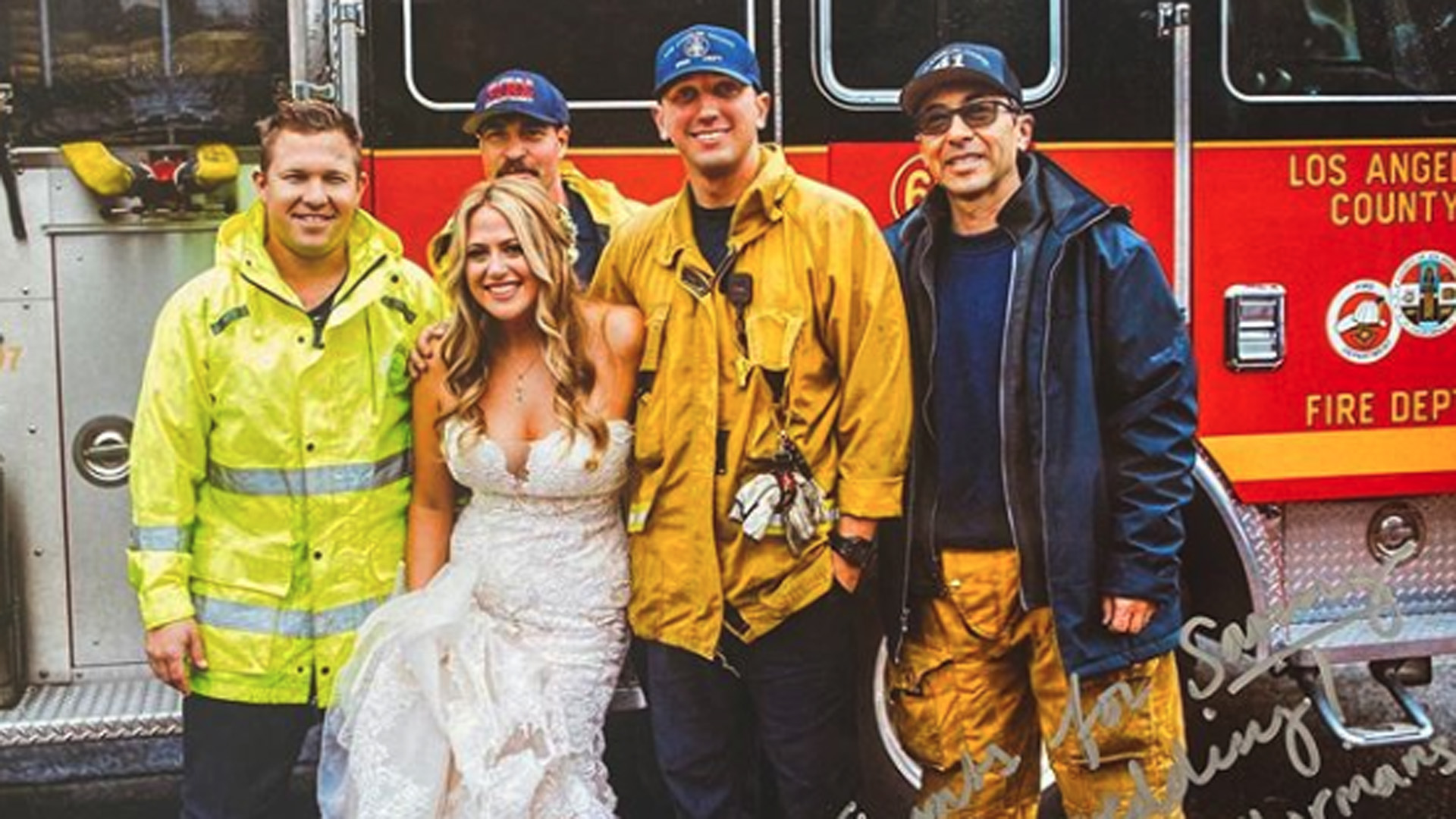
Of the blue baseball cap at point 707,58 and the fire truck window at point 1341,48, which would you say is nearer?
the blue baseball cap at point 707,58

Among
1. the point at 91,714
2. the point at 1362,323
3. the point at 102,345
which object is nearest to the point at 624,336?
the point at 102,345

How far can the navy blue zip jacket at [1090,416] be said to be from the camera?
3168mm

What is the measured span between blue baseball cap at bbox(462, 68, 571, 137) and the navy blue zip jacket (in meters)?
1.03

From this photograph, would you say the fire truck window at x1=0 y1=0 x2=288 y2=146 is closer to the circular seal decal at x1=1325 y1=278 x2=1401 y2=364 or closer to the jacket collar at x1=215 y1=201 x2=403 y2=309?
the jacket collar at x1=215 y1=201 x2=403 y2=309

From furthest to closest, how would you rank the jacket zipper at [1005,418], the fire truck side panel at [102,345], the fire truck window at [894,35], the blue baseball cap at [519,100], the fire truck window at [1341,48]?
the fire truck window at [1341,48]
the fire truck window at [894,35]
the fire truck side panel at [102,345]
the blue baseball cap at [519,100]
the jacket zipper at [1005,418]

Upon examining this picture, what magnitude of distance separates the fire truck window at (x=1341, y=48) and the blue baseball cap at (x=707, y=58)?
1425 mm

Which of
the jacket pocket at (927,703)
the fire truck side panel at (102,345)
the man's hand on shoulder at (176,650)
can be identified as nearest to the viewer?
the man's hand on shoulder at (176,650)

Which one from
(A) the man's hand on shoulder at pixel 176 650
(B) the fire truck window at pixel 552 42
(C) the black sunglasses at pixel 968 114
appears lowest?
(A) the man's hand on shoulder at pixel 176 650

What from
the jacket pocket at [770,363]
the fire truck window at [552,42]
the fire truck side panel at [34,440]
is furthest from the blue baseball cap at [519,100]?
the fire truck side panel at [34,440]

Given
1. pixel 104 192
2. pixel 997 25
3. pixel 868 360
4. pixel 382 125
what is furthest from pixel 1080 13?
pixel 104 192

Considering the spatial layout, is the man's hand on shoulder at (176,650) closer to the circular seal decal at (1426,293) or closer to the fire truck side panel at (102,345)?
the fire truck side panel at (102,345)

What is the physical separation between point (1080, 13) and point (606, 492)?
1672 millimetres

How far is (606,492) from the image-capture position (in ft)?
10.6

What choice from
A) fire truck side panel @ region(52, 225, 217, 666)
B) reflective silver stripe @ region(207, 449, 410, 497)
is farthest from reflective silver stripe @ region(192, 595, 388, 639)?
fire truck side panel @ region(52, 225, 217, 666)
